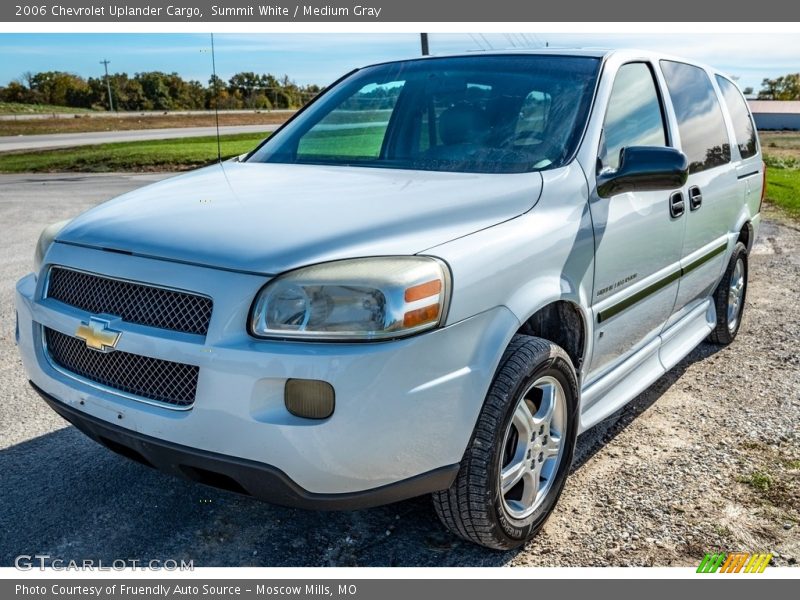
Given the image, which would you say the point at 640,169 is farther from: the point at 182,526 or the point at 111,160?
the point at 111,160

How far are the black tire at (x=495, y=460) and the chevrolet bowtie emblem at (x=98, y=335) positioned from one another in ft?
3.98

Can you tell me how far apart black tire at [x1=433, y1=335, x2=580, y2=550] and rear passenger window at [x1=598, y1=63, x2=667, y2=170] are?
1054mm

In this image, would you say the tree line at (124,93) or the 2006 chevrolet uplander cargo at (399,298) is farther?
the tree line at (124,93)

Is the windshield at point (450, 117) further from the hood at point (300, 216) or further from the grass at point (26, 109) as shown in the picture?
the grass at point (26, 109)

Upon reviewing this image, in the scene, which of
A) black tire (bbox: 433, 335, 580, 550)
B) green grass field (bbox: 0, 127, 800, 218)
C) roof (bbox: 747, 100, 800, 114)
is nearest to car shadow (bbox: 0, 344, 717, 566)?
black tire (bbox: 433, 335, 580, 550)

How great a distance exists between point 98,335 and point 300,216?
0.78 metres

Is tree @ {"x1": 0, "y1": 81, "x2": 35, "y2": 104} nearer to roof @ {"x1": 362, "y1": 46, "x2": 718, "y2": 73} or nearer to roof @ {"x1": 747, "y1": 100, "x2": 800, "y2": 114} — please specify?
roof @ {"x1": 747, "y1": 100, "x2": 800, "y2": 114}

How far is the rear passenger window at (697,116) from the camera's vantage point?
418 cm

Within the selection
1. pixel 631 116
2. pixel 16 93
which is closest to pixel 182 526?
pixel 631 116

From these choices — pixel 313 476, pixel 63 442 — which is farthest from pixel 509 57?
pixel 63 442

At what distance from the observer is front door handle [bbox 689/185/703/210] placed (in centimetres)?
406

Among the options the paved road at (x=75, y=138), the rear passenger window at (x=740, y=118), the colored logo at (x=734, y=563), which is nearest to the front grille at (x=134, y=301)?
the colored logo at (x=734, y=563)

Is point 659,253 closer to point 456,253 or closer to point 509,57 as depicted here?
point 509,57

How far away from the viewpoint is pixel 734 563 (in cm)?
282
